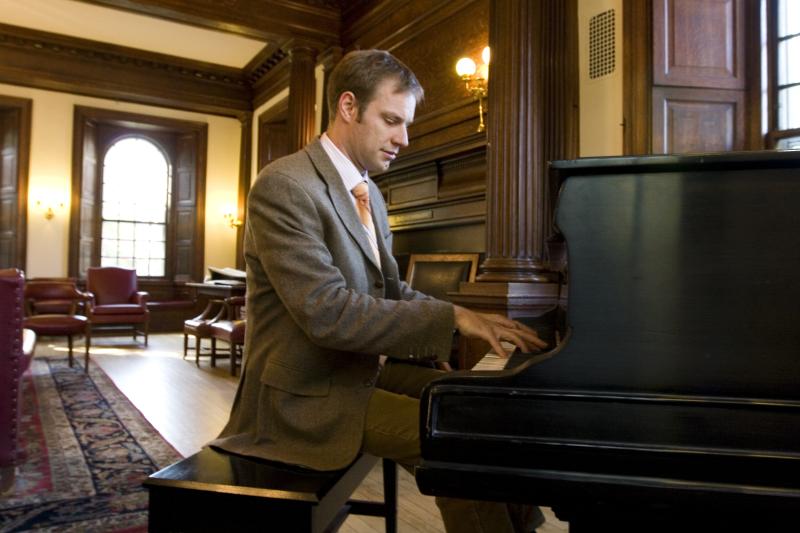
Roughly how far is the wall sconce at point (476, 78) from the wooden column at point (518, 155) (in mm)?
779

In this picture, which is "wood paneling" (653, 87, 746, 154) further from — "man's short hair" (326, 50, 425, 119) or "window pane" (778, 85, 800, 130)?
"man's short hair" (326, 50, 425, 119)

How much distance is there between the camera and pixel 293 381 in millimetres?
1260

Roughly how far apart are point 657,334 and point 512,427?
0.82 ft

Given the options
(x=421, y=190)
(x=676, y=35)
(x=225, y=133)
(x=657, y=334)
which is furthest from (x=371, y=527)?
(x=225, y=133)

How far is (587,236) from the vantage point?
89cm

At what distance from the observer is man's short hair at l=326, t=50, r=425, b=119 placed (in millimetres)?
1404

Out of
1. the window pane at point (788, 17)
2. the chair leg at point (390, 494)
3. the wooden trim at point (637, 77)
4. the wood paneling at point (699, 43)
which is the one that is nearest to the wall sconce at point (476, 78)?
the wooden trim at point (637, 77)

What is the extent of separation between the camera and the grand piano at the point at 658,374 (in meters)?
0.81

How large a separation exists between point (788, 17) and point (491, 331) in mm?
3682

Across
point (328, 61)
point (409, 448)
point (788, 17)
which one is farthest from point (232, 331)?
point (788, 17)

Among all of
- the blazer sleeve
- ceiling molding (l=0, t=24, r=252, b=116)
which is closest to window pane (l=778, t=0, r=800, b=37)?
the blazer sleeve

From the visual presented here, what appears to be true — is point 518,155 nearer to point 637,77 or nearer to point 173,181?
point 637,77

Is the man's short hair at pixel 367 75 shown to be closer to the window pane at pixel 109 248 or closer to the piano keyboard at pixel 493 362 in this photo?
the piano keyboard at pixel 493 362

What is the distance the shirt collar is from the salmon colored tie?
2 cm
